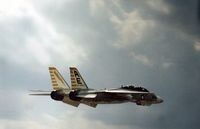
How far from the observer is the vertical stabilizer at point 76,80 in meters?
59.2

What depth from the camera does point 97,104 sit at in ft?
190

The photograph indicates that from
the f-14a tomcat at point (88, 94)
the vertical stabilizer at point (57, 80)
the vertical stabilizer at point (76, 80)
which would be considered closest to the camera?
the f-14a tomcat at point (88, 94)

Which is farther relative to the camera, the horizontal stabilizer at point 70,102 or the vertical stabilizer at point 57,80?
the vertical stabilizer at point 57,80

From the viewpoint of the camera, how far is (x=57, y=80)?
5916 centimetres

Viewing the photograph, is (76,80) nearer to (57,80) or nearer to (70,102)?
(57,80)

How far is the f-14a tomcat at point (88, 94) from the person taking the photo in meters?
55.2

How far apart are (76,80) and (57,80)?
108 inches

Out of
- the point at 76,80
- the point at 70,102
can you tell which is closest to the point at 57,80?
the point at 76,80

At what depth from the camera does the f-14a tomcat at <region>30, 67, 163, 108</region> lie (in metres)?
55.2

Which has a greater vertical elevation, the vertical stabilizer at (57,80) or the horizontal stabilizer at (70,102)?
the vertical stabilizer at (57,80)

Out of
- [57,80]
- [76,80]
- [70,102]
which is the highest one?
[76,80]

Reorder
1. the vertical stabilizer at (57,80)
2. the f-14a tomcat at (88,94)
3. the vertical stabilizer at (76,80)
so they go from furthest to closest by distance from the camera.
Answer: the vertical stabilizer at (76,80), the vertical stabilizer at (57,80), the f-14a tomcat at (88,94)

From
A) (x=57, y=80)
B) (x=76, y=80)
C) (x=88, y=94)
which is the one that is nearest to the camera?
(x=88, y=94)

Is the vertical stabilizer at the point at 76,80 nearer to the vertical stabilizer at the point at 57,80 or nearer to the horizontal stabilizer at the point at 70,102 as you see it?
the vertical stabilizer at the point at 57,80
